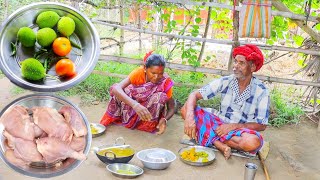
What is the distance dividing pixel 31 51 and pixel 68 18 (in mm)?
313

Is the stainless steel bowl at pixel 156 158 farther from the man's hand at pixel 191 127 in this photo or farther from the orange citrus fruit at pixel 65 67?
the orange citrus fruit at pixel 65 67

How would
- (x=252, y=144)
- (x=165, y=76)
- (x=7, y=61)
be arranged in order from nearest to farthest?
1. (x=7, y=61)
2. (x=252, y=144)
3. (x=165, y=76)

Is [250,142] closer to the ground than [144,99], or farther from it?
closer to the ground

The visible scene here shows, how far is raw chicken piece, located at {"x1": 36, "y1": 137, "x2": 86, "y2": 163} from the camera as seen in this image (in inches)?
80.1

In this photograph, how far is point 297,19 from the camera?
4.60 m

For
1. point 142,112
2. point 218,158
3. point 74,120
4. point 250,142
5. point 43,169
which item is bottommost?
point 218,158

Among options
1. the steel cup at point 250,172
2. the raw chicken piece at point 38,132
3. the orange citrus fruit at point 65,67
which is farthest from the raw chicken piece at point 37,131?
the steel cup at point 250,172

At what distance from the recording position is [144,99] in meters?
4.32

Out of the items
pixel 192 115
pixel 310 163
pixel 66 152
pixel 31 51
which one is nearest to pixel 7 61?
pixel 31 51

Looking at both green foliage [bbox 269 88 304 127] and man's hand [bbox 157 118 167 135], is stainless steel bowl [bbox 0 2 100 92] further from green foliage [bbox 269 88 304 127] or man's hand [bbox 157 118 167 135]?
green foliage [bbox 269 88 304 127]

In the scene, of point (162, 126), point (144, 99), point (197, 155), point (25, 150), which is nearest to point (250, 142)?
point (197, 155)

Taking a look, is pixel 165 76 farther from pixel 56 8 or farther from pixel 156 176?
pixel 56 8

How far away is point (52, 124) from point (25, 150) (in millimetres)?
202

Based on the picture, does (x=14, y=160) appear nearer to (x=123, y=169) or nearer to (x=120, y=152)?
(x=123, y=169)
